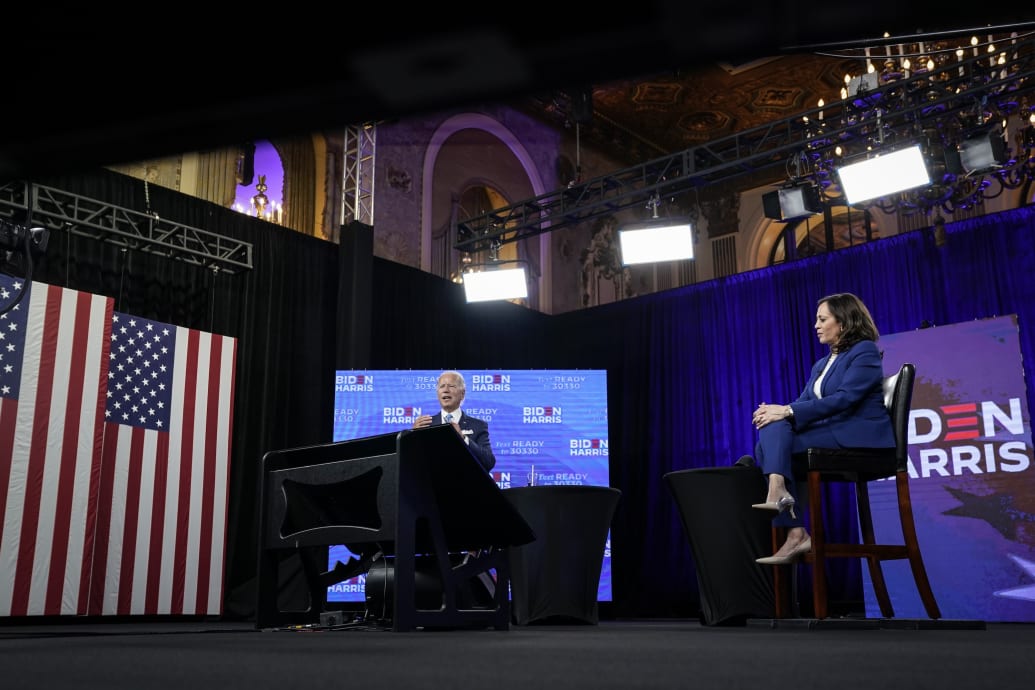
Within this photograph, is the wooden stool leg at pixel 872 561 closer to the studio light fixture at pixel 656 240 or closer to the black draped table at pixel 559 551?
the black draped table at pixel 559 551

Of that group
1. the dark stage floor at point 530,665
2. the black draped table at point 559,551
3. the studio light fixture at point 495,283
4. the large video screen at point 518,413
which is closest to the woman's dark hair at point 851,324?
the dark stage floor at point 530,665

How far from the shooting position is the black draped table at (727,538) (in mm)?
3953

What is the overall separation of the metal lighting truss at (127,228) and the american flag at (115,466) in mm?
469

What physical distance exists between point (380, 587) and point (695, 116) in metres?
8.05

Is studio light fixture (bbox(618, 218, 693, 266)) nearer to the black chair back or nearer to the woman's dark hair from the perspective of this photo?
the woman's dark hair

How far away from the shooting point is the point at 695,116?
10.2 m

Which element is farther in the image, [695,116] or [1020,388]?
[695,116]

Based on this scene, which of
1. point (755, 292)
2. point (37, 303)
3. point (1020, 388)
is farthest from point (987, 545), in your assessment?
point (37, 303)

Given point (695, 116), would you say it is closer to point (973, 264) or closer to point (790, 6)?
point (973, 264)

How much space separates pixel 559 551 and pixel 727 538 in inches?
37.8

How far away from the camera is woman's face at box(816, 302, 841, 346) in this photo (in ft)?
10.8

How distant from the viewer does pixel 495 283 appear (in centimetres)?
786

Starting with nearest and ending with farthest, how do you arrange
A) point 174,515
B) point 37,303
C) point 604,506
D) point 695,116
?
point 604,506, point 37,303, point 174,515, point 695,116

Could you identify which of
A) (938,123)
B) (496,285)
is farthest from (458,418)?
(938,123)
